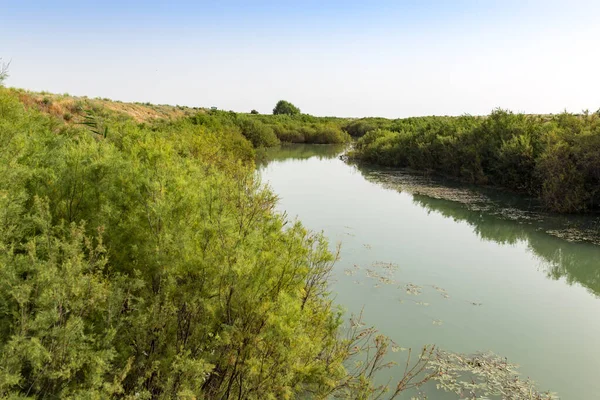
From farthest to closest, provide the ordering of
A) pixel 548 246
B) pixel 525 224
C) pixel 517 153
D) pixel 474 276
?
pixel 517 153
pixel 525 224
pixel 548 246
pixel 474 276

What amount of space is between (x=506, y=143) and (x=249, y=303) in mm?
23623

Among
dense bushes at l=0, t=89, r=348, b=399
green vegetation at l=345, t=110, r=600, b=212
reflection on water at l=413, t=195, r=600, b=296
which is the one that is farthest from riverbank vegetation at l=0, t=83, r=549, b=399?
green vegetation at l=345, t=110, r=600, b=212

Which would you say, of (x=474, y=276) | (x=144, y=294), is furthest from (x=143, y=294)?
(x=474, y=276)

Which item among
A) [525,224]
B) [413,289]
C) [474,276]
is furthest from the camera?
[525,224]

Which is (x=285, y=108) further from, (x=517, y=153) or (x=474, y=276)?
(x=474, y=276)

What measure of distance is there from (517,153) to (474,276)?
46.7 feet

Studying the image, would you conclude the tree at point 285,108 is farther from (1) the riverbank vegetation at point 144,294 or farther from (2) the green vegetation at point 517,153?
(1) the riverbank vegetation at point 144,294

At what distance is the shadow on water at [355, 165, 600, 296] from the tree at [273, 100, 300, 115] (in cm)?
8179

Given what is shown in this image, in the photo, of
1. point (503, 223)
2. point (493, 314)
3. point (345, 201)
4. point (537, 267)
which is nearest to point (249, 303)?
point (493, 314)

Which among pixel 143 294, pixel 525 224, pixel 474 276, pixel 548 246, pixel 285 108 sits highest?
pixel 285 108

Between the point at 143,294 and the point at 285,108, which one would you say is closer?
the point at 143,294

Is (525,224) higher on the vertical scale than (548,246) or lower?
higher

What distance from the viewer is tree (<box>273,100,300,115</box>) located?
349ft

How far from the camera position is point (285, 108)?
107m
